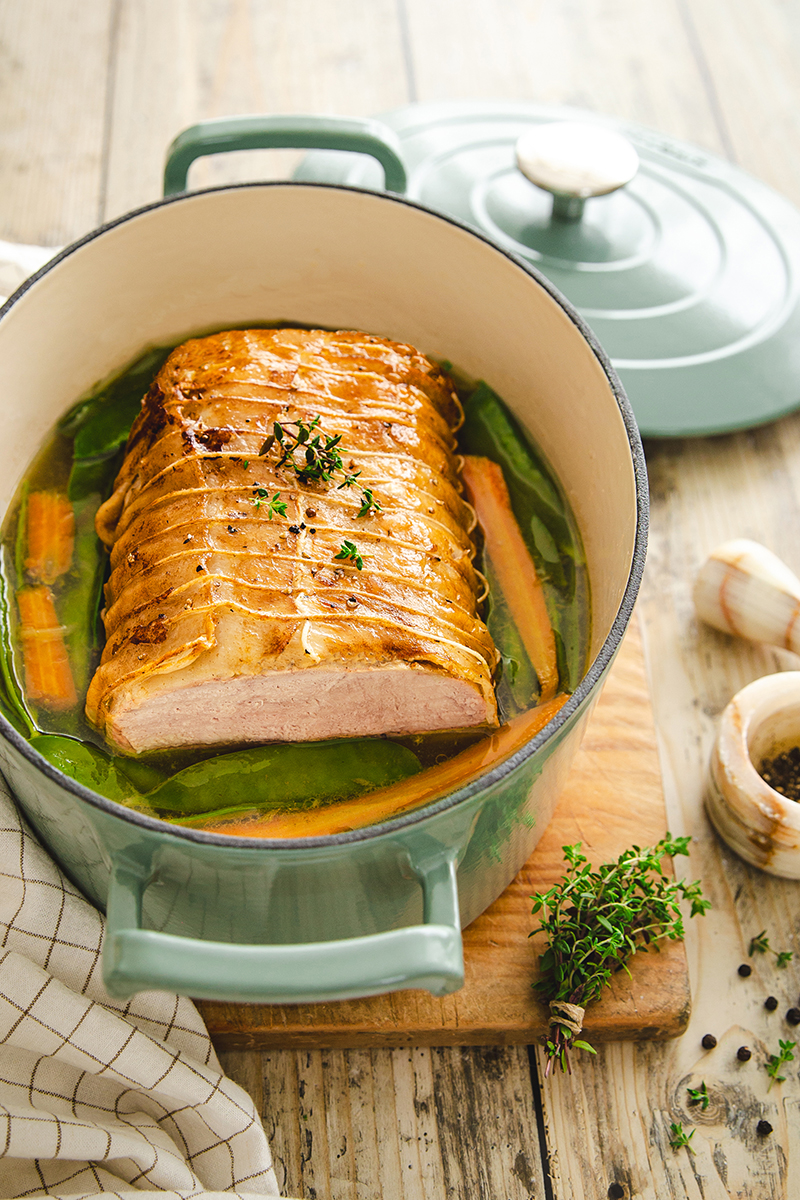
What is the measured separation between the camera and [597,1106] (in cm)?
162

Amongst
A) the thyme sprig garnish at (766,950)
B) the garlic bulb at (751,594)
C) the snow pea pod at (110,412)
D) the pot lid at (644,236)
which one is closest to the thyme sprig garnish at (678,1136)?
the thyme sprig garnish at (766,950)

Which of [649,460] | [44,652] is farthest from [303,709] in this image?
[649,460]

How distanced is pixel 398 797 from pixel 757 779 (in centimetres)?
61

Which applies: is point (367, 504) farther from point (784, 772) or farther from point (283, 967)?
point (784, 772)

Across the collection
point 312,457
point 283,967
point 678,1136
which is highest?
point 312,457

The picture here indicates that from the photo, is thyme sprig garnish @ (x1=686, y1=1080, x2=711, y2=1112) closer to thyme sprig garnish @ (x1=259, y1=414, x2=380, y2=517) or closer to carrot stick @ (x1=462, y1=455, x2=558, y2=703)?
carrot stick @ (x1=462, y1=455, x2=558, y2=703)

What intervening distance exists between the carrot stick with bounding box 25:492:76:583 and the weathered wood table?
0.88m

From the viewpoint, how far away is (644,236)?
2.36 meters

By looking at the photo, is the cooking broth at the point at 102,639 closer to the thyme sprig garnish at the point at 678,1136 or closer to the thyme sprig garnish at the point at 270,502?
the thyme sprig garnish at the point at 270,502

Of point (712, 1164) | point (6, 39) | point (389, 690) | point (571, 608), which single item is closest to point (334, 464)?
point (389, 690)

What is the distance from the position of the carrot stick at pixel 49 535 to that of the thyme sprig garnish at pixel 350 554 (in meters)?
0.56

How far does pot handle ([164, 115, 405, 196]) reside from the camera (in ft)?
5.85

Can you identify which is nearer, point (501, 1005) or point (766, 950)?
point (501, 1005)

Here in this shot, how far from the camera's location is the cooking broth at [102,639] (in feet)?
5.31
